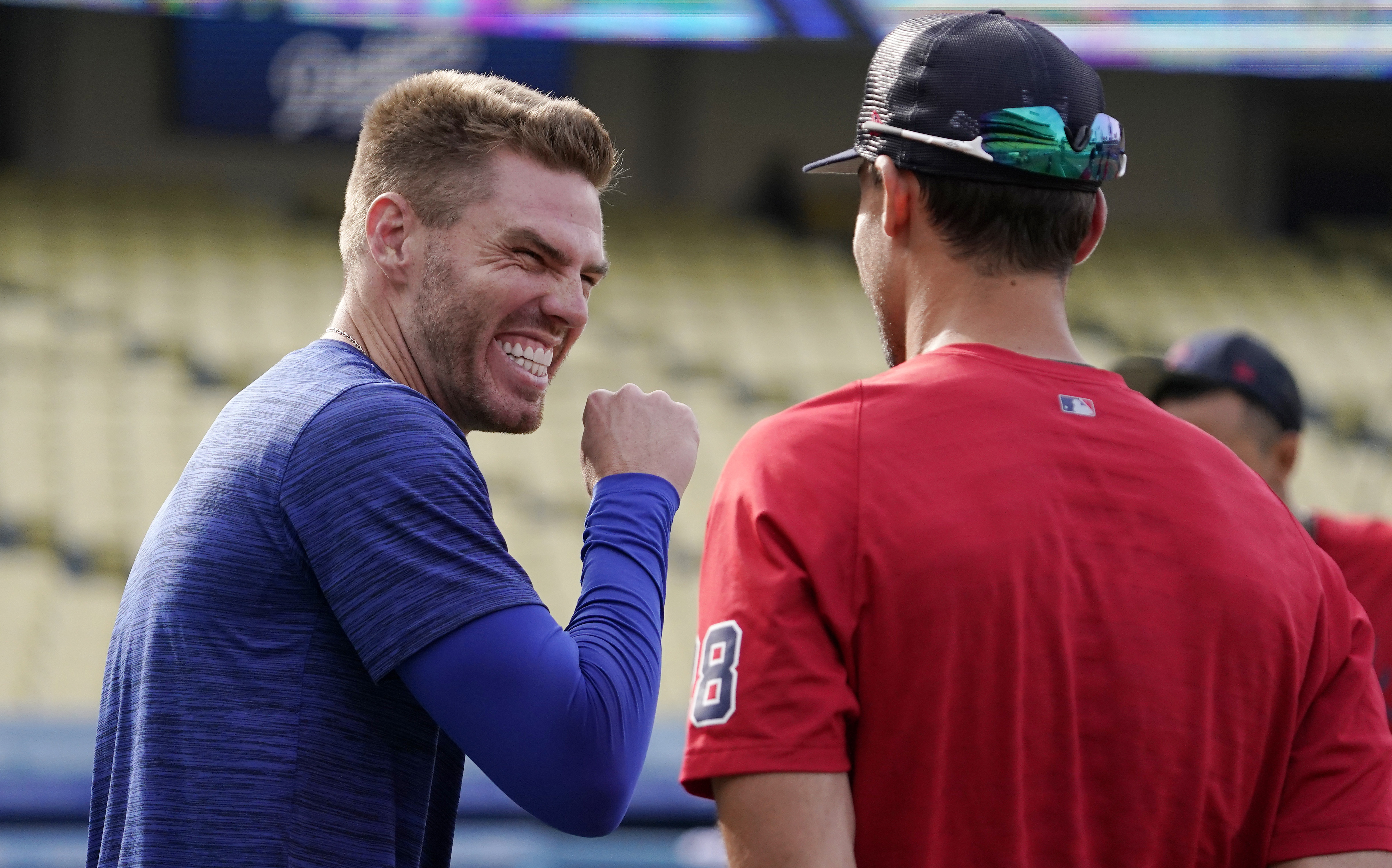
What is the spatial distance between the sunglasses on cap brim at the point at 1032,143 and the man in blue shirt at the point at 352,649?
0.51m

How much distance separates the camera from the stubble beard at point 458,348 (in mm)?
1566

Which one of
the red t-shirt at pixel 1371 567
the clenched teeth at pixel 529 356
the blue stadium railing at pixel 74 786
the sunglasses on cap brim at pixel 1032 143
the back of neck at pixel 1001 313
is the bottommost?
the blue stadium railing at pixel 74 786

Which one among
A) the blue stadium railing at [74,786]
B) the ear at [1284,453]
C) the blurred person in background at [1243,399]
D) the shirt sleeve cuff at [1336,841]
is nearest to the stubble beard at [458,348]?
the shirt sleeve cuff at [1336,841]

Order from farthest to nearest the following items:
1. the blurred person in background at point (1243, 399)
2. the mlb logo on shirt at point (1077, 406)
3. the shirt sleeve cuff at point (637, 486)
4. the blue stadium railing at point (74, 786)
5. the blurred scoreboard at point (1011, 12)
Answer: the blurred scoreboard at point (1011, 12), the blue stadium railing at point (74, 786), the blurred person in background at point (1243, 399), the shirt sleeve cuff at point (637, 486), the mlb logo on shirt at point (1077, 406)

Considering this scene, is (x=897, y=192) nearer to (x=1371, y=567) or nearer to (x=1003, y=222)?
(x=1003, y=222)

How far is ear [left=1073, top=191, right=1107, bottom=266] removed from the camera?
4.28 ft

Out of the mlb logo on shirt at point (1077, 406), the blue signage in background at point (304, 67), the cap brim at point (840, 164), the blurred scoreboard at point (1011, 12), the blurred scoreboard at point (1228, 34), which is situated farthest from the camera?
the blue signage in background at point (304, 67)

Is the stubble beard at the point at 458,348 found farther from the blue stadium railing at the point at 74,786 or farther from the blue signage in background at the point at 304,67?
the blue signage in background at the point at 304,67

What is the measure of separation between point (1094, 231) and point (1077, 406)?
21cm

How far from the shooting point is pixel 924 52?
4.22ft

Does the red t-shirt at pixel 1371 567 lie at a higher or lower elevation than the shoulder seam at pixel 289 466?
lower

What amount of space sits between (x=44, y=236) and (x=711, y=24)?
17.8 ft

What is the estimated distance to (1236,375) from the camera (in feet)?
8.93

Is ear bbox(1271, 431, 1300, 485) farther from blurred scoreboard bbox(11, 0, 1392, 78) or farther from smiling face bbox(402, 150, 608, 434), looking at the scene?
blurred scoreboard bbox(11, 0, 1392, 78)
